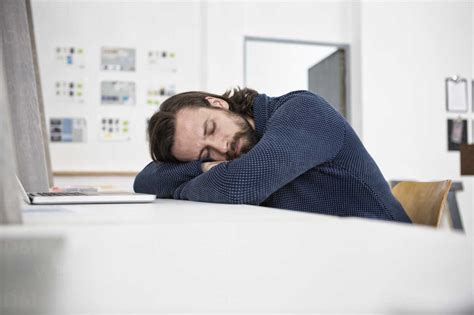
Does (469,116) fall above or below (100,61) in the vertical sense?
below

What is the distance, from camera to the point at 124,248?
1.01 ft

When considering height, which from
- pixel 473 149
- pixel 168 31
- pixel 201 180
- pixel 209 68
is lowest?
pixel 473 149

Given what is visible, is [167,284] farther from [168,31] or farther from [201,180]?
[168,31]

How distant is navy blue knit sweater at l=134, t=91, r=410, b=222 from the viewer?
875 mm

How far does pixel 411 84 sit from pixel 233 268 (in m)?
4.38

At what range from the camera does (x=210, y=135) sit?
1205 mm

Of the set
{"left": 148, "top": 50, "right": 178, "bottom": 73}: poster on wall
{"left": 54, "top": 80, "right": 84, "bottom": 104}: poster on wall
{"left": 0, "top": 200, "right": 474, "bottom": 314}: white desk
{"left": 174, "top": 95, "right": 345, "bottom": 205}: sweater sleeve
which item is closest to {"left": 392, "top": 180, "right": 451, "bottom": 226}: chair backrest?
{"left": 174, "top": 95, "right": 345, "bottom": 205}: sweater sleeve

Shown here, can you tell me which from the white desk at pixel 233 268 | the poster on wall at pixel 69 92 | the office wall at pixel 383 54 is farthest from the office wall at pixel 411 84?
the white desk at pixel 233 268

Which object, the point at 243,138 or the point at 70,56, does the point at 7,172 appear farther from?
the point at 70,56

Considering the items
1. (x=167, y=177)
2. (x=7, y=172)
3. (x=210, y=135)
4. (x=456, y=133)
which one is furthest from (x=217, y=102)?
(x=456, y=133)

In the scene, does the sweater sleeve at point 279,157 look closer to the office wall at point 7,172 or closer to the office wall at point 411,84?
the office wall at point 7,172

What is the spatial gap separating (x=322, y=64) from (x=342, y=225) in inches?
165

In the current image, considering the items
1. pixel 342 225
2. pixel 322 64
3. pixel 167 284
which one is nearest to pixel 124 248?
pixel 167 284

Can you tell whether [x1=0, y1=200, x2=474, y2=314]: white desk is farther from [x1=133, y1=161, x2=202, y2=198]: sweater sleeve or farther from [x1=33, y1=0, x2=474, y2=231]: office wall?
[x1=33, y1=0, x2=474, y2=231]: office wall
